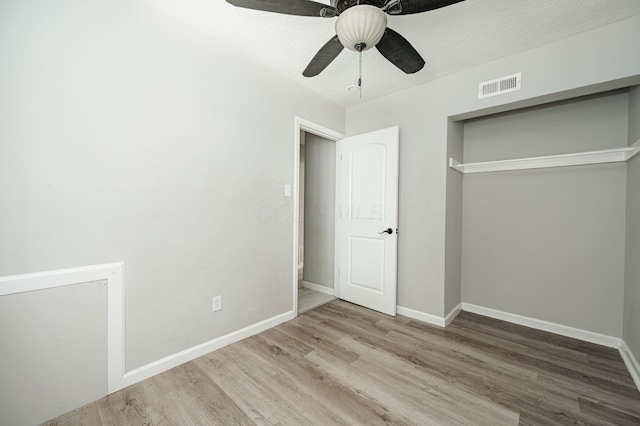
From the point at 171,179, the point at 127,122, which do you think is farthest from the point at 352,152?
the point at 127,122

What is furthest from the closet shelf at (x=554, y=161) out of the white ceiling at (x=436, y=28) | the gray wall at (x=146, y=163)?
the gray wall at (x=146, y=163)

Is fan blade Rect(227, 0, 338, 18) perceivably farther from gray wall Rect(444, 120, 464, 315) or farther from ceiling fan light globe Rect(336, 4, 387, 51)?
gray wall Rect(444, 120, 464, 315)

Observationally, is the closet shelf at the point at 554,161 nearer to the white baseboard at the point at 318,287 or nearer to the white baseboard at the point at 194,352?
the white baseboard at the point at 318,287

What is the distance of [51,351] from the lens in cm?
145

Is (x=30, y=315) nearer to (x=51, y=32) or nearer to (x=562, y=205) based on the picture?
(x=51, y=32)

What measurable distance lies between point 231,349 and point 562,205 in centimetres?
342

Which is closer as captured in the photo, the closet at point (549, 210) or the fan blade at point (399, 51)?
the fan blade at point (399, 51)

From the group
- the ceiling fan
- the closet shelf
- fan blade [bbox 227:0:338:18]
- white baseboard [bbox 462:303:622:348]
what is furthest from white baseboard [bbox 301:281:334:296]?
fan blade [bbox 227:0:338:18]

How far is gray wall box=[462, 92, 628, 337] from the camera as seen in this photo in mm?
2297

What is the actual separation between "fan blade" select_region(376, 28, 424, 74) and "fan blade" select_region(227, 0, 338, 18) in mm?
357

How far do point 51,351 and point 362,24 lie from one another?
8.26ft

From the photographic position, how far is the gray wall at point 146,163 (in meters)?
1.39

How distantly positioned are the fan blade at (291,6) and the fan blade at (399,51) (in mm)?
357

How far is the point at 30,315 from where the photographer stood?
139 centimetres
